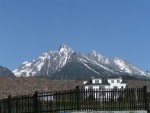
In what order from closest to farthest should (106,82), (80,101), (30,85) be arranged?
(80,101), (30,85), (106,82)

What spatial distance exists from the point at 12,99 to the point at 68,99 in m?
3.04

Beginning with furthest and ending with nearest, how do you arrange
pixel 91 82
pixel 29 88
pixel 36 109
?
pixel 91 82 < pixel 29 88 < pixel 36 109

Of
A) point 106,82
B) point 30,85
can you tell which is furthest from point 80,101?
point 106,82

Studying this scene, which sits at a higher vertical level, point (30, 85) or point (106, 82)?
point (106, 82)

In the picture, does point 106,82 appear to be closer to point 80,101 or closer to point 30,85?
point 30,85

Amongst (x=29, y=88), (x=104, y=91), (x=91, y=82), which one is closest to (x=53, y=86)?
(x=29, y=88)

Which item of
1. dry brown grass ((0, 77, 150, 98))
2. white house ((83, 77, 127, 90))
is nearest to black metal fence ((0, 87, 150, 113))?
dry brown grass ((0, 77, 150, 98))

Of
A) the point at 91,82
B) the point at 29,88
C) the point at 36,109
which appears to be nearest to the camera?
the point at 36,109

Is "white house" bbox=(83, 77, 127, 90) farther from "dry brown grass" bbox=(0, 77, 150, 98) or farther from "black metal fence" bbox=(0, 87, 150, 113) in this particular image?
"black metal fence" bbox=(0, 87, 150, 113)

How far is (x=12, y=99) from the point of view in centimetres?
3164

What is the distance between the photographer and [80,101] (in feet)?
105

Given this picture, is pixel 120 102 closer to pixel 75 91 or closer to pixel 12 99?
pixel 75 91

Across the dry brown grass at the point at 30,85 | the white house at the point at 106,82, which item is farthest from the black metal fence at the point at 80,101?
the white house at the point at 106,82

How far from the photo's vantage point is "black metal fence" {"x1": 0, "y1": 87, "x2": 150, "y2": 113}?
3161 centimetres
